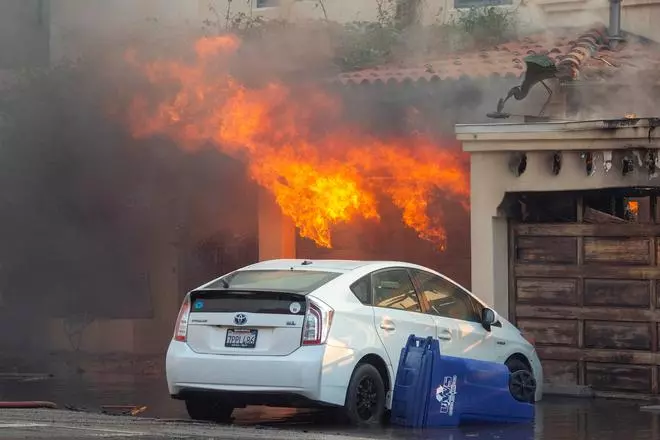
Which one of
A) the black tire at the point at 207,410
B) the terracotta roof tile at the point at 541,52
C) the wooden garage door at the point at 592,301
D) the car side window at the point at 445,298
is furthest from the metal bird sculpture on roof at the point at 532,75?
the black tire at the point at 207,410

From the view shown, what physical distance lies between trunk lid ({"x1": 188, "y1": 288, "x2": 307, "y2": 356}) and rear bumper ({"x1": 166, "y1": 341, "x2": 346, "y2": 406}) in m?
0.08

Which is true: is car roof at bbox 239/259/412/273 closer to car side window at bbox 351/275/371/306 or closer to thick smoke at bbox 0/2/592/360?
car side window at bbox 351/275/371/306

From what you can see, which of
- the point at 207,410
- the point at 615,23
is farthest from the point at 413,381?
the point at 615,23

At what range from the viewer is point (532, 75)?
1367cm

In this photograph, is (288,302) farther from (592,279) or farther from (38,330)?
(38,330)

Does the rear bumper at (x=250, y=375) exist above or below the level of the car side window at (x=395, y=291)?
below

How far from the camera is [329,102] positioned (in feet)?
51.1

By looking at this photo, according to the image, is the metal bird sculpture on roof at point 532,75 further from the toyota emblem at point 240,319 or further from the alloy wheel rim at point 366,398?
the toyota emblem at point 240,319

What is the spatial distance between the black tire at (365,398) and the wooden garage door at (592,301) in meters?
3.05

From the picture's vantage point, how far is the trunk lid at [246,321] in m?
10.1

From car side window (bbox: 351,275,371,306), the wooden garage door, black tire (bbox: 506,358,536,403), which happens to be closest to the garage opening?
the wooden garage door

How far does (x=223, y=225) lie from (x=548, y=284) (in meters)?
6.21

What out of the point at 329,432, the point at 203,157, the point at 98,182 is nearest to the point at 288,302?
the point at 329,432

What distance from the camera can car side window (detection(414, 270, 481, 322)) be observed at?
37.2 feet
